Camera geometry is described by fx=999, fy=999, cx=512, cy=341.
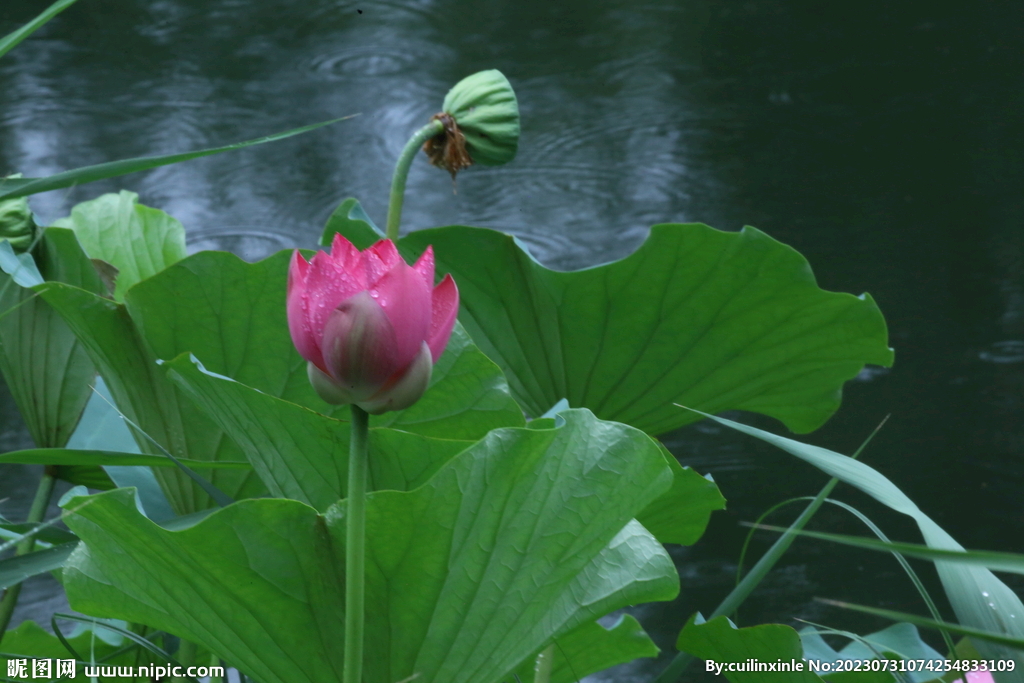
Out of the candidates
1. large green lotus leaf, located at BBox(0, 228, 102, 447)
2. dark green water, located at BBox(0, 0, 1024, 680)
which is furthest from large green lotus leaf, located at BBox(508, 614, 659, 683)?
dark green water, located at BBox(0, 0, 1024, 680)

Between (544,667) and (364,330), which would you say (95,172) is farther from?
(544,667)

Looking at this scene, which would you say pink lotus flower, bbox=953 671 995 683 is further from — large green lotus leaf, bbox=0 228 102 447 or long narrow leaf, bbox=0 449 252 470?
large green lotus leaf, bbox=0 228 102 447

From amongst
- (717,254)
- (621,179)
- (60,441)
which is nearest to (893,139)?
(621,179)

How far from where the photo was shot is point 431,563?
0.29 m

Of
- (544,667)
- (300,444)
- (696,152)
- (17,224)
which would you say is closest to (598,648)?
(544,667)

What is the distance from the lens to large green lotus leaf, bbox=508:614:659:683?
44 centimetres

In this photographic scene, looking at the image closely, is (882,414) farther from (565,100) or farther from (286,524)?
(286,524)

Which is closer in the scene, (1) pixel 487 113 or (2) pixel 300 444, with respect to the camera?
(2) pixel 300 444

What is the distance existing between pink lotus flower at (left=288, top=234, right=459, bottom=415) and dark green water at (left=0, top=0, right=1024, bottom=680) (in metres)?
0.90

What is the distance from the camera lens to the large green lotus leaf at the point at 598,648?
0.44 meters

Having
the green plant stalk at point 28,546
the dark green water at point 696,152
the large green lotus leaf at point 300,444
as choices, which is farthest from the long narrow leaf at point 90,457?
the dark green water at point 696,152

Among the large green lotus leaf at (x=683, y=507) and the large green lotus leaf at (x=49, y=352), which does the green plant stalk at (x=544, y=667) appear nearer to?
the large green lotus leaf at (x=683, y=507)

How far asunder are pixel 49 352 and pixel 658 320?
28cm

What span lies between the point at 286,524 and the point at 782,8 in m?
2.08
